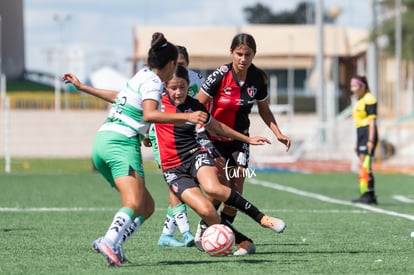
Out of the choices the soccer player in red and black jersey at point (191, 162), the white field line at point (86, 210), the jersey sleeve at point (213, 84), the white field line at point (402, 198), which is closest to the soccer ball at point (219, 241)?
the soccer player in red and black jersey at point (191, 162)

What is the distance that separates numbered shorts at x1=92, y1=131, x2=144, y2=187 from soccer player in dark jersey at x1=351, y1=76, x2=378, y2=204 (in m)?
9.40

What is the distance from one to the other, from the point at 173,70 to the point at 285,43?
67.1 meters

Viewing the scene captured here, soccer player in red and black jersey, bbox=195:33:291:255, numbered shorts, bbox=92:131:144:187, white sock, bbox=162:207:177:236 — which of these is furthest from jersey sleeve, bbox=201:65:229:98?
numbered shorts, bbox=92:131:144:187

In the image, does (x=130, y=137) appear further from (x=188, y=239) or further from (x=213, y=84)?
(x=188, y=239)

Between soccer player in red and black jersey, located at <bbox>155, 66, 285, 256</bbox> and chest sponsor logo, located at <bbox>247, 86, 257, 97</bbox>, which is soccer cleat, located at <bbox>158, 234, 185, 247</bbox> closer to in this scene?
soccer player in red and black jersey, located at <bbox>155, 66, 285, 256</bbox>

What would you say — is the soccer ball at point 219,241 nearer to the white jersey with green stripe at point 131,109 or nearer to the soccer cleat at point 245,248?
the soccer cleat at point 245,248

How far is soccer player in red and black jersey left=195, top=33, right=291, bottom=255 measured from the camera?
11633 millimetres

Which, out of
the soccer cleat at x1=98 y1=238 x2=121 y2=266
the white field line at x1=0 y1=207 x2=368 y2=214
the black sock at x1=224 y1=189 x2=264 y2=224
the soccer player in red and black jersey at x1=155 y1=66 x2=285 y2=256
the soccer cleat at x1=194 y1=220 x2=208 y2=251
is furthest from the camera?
the white field line at x1=0 y1=207 x2=368 y2=214

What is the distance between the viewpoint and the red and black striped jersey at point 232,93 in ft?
38.2

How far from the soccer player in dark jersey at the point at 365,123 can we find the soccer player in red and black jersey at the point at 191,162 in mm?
7979

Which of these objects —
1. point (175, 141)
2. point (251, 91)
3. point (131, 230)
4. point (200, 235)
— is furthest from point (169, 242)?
point (131, 230)

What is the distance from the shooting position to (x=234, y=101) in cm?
1172

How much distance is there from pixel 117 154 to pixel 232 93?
235cm

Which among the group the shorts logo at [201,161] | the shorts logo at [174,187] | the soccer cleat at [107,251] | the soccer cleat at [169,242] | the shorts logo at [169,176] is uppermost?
the shorts logo at [201,161]
